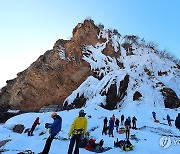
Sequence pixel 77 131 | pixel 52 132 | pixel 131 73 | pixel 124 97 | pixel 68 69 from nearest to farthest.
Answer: pixel 77 131 → pixel 52 132 → pixel 124 97 → pixel 131 73 → pixel 68 69

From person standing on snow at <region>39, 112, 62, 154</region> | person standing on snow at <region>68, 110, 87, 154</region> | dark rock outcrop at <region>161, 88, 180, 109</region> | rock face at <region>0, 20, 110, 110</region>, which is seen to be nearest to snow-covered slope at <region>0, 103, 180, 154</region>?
person standing on snow at <region>39, 112, 62, 154</region>

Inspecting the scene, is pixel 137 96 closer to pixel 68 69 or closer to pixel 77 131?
pixel 68 69

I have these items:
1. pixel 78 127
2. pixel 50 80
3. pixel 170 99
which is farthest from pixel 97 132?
pixel 50 80

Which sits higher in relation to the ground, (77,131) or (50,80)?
(50,80)

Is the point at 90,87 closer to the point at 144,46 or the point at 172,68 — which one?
the point at 172,68

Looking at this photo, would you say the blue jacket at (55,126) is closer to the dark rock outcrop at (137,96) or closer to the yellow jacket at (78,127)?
the yellow jacket at (78,127)

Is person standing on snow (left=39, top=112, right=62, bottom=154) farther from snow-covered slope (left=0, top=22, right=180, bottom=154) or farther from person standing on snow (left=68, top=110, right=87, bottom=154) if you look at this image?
snow-covered slope (left=0, top=22, right=180, bottom=154)

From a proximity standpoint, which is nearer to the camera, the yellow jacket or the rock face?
the yellow jacket

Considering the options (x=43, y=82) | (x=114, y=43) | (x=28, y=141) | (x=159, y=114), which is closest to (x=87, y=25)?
(x=114, y=43)

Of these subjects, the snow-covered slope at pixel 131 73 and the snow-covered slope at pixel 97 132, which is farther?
the snow-covered slope at pixel 131 73

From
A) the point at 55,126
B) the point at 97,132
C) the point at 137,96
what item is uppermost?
the point at 137,96

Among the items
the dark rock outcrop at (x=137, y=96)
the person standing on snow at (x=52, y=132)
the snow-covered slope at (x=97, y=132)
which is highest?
the dark rock outcrop at (x=137, y=96)

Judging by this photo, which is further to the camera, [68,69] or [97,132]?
[68,69]

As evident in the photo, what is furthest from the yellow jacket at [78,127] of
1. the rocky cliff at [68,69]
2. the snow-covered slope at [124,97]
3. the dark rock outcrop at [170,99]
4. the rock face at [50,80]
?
the rock face at [50,80]
